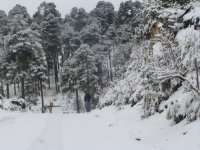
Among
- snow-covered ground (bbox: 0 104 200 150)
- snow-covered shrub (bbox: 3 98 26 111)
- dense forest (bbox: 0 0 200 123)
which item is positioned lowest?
snow-covered shrub (bbox: 3 98 26 111)

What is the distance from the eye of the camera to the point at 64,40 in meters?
77.7

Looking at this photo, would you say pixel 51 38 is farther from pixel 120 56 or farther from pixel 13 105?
pixel 13 105

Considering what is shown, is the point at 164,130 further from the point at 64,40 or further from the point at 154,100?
the point at 64,40

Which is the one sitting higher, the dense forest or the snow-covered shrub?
the dense forest

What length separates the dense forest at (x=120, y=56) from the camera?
10.9m

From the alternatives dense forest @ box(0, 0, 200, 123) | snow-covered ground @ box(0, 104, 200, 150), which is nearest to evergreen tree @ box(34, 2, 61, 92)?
dense forest @ box(0, 0, 200, 123)

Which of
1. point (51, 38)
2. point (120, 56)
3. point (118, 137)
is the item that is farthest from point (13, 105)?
point (51, 38)

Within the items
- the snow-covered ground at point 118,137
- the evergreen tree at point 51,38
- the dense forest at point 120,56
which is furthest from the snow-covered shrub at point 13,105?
the evergreen tree at point 51,38

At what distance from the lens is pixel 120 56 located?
62.3m

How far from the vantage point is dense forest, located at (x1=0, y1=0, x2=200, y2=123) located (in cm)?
1094

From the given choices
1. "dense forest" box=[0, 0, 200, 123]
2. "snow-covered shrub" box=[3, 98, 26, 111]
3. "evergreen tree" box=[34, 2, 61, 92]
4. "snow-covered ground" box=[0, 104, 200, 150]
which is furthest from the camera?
"evergreen tree" box=[34, 2, 61, 92]

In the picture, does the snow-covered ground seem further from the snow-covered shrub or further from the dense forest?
the snow-covered shrub

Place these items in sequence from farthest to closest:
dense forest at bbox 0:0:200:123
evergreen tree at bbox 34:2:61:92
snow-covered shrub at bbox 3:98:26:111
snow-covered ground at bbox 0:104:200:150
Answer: evergreen tree at bbox 34:2:61:92 → snow-covered shrub at bbox 3:98:26:111 → dense forest at bbox 0:0:200:123 → snow-covered ground at bbox 0:104:200:150

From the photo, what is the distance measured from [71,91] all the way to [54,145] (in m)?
51.7
